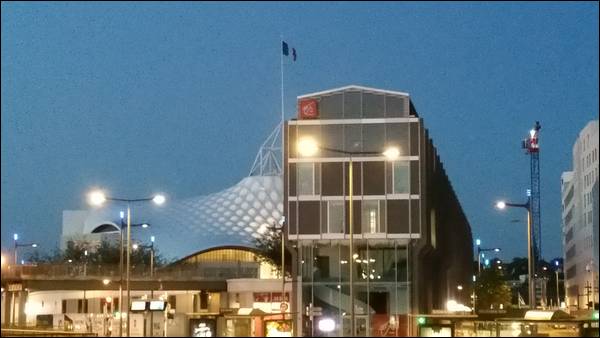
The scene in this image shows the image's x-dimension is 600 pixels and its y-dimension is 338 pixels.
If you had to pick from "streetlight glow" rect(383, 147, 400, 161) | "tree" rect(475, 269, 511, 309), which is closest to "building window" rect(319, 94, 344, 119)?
"streetlight glow" rect(383, 147, 400, 161)

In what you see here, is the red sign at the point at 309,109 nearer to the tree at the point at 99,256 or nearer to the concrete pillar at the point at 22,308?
the concrete pillar at the point at 22,308

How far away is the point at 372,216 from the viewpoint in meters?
76.1

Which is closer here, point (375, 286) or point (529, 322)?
point (529, 322)

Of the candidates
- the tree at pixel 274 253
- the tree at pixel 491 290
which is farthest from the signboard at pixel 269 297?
the tree at pixel 491 290

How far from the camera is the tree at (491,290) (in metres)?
143

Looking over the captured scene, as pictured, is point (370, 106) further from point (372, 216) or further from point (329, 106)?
point (372, 216)

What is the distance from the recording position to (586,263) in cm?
13650

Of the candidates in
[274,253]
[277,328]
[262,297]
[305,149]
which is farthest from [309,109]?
[274,253]

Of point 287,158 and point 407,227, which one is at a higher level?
point 287,158

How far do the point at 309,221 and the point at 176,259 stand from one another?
96643 millimetres

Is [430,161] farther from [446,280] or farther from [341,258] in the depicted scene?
[446,280]

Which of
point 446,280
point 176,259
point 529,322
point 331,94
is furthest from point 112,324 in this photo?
point 176,259

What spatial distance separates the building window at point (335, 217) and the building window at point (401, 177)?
417 centimetres

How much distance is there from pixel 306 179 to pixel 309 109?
5.02 m
